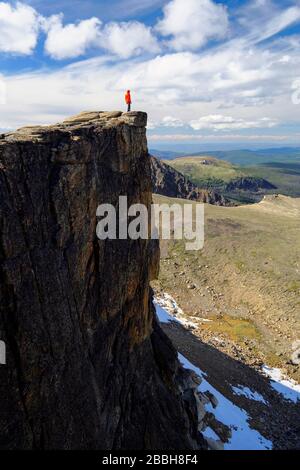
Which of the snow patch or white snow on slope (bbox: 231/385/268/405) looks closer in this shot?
white snow on slope (bbox: 231/385/268/405)

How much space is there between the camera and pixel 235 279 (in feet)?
251

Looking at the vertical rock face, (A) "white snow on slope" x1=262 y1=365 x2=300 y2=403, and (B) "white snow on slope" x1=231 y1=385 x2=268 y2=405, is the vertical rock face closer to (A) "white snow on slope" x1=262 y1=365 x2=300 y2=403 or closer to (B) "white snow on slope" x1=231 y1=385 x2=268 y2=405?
(B) "white snow on slope" x1=231 y1=385 x2=268 y2=405

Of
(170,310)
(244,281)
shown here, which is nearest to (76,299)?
(170,310)

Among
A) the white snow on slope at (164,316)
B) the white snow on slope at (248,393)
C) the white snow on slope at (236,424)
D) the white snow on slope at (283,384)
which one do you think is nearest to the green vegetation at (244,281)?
the white snow on slope at (283,384)

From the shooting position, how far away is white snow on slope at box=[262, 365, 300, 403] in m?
50.2

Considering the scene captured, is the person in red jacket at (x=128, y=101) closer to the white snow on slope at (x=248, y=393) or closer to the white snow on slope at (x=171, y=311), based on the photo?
the white snow on slope at (x=248, y=393)

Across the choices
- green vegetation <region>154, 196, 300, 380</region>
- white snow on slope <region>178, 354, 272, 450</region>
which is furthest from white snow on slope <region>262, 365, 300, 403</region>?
white snow on slope <region>178, 354, 272, 450</region>

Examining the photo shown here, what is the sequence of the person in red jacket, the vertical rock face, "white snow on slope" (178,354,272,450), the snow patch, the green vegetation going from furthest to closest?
the snow patch, the green vegetation, "white snow on slope" (178,354,272,450), the person in red jacket, the vertical rock face

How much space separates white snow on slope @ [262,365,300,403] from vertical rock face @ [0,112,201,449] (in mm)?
27486

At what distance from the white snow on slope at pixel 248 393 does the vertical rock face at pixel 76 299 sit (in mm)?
21545

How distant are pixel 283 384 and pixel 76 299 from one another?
1698 inches

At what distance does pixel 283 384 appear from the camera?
52.2 m

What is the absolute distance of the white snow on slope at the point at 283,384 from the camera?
50156 mm
